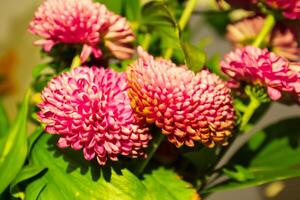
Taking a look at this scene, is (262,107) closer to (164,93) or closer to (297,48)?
(297,48)

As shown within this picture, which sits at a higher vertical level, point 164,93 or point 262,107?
point 164,93

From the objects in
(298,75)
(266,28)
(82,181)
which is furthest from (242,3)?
(82,181)

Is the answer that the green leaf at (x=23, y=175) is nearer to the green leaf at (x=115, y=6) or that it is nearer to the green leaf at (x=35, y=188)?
the green leaf at (x=35, y=188)

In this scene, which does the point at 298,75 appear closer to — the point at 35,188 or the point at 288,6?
the point at 288,6

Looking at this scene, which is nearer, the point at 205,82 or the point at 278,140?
the point at 205,82

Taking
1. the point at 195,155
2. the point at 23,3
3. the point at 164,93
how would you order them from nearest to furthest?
the point at 164,93 → the point at 195,155 → the point at 23,3

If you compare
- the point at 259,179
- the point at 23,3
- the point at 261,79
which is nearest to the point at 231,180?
the point at 259,179

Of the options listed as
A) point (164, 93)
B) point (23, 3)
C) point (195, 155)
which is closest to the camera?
point (164, 93)
